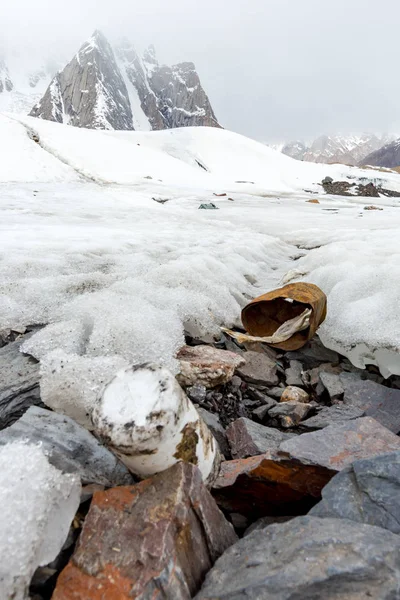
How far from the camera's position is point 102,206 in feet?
27.7

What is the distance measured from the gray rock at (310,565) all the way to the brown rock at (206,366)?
933mm

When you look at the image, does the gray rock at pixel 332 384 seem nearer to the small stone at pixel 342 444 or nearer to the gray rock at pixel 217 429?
the small stone at pixel 342 444

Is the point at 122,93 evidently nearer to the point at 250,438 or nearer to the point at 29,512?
the point at 250,438

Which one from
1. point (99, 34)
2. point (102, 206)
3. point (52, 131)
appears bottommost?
point (102, 206)

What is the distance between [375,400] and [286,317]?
91 cm

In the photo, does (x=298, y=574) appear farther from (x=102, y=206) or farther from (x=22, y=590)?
(x=102, y=206)

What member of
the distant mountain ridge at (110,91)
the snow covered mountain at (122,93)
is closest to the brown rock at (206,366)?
the snow covered mountain at (122,93)

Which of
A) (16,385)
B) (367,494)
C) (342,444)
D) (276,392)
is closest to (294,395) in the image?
(276,392)

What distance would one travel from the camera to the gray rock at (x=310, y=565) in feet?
2.37

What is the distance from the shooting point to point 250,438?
151 cm

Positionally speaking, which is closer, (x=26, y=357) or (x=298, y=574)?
(x=298, y=574)

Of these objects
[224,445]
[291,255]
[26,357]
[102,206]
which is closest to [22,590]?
[224,445]

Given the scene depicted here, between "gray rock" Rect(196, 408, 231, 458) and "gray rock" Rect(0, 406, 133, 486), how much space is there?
49 cm

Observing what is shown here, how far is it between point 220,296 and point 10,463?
201 cm
